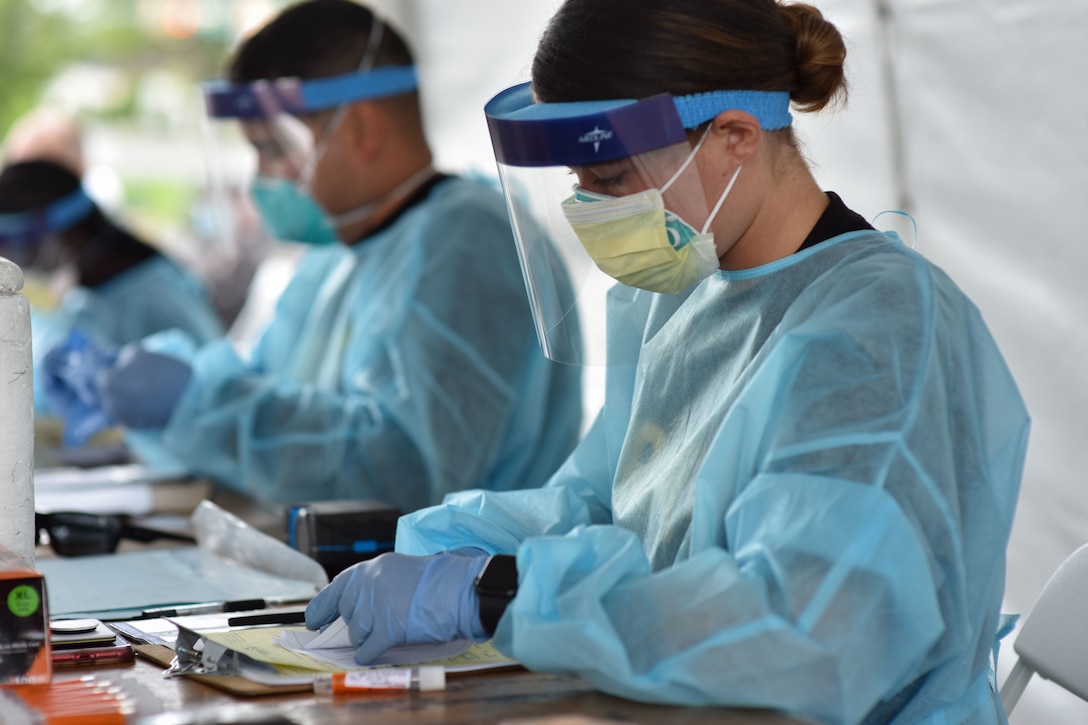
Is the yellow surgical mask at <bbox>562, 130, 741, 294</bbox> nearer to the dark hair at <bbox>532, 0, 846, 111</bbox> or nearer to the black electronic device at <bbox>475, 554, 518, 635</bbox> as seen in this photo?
the dark hair at <bbox>532, 0, 846, 111</bbox>

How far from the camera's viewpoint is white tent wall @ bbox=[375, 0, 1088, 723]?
1.78 m

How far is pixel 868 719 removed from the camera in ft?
4.00

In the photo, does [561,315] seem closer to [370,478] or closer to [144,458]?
[370,478]

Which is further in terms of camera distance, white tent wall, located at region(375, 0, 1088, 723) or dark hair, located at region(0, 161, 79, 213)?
dark hair, located at region(0, 161, 79, 213)

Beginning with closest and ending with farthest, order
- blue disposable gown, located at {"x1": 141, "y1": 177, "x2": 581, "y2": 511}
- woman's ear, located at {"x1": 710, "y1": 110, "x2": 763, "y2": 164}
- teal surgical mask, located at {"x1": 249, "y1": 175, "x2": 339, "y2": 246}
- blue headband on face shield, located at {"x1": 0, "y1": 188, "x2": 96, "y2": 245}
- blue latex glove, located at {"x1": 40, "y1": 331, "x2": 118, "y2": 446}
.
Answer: woman's ear, located at {"x1": 710, "y1": 110, "x2": 763, "y2": 164} < blue disposable gown, located at {"x1": 141, "y1": 177, "x2": 581, "y2": 511} < teal surgical mask, located at {"x1": 249, "y1": 175, "x2": 339, "y2": 246} < blue latex glove, located at {"x1": 40, "y1": 331, "x2": 118, "y2": 446} < blue headband on face shield, located at {"x1": 0, "y1": 188, "x2": 96, "y2": 245}

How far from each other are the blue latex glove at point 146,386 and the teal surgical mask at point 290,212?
36 centimetres

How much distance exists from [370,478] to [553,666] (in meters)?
1.28

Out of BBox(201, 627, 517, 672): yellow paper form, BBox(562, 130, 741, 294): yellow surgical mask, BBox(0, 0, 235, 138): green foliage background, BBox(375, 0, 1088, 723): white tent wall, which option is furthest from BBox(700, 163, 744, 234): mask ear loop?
BBox(0, 0, 235, 138): green foliage background

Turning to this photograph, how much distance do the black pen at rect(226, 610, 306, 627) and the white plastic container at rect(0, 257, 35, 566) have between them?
0.23 meters

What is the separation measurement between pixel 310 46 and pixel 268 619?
4.72 ft

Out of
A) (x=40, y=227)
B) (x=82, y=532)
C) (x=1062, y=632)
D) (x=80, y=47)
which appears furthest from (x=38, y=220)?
(x=80, y=47)

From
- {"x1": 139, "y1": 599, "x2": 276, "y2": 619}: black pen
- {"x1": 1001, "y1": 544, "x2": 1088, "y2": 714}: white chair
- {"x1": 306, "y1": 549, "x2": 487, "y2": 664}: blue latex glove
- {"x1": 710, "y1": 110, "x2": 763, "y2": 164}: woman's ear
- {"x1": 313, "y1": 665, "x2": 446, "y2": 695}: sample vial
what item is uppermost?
{"x1": 710, "y1": 110, "x2": 763, "y2": 164}: woman's ear

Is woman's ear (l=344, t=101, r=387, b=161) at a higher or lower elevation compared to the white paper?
higher

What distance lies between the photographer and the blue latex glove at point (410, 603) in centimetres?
116
